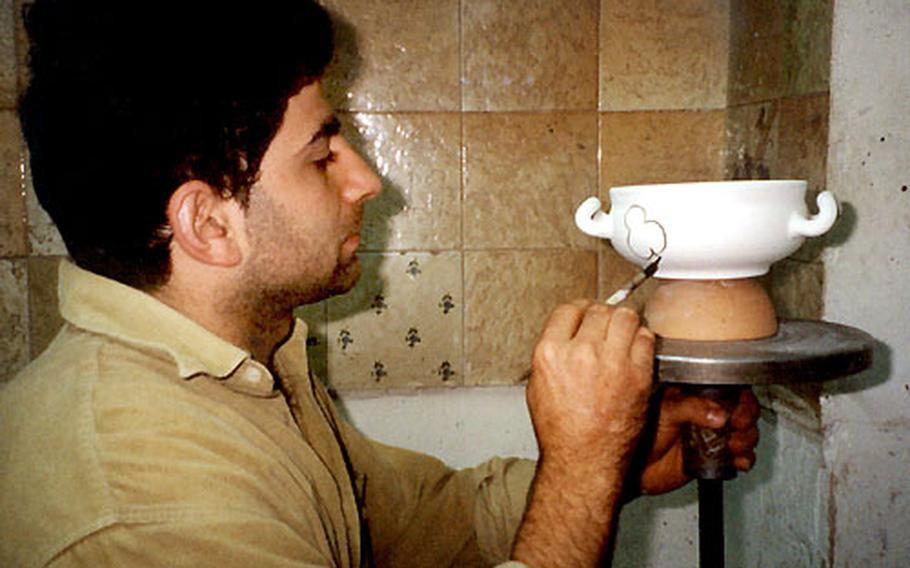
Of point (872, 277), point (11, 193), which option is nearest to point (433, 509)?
point (872, 277)

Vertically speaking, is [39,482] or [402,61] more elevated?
[402,61]

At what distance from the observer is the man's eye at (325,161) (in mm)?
1182

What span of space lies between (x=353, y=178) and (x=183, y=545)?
2.05 ft

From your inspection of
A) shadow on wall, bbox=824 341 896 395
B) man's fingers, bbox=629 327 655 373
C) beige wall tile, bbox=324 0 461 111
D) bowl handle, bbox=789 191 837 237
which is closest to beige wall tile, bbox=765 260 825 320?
shadow on wall, bbox=824 341 896 395

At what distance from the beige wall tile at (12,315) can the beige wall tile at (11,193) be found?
40 mm

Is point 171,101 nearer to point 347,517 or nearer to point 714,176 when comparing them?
point 347,517

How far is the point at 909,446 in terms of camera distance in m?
1.44

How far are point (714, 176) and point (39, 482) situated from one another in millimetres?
1579

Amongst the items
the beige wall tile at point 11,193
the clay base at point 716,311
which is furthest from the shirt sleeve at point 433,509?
the beige wall tile at point 11,193

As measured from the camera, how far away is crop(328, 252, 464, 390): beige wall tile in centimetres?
186

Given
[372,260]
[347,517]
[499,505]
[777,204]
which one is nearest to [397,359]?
[372,260]

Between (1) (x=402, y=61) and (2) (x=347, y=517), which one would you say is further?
(1) (x=402, y=61)

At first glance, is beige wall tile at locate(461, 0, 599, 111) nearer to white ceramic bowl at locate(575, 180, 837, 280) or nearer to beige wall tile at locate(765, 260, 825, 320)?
beige wall tile at locate(765, 260, 825, 320)

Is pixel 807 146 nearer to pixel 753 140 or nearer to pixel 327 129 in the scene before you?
pixel 753 140
